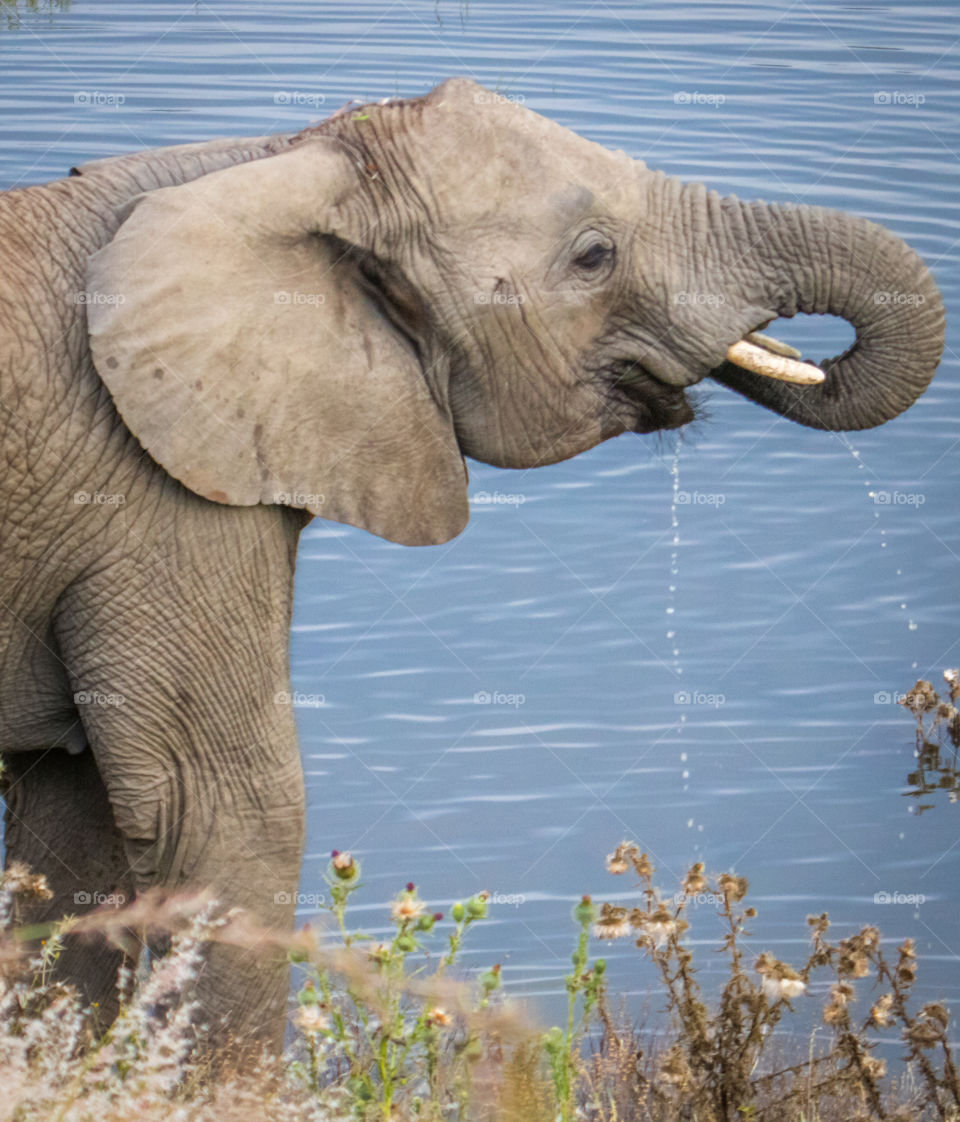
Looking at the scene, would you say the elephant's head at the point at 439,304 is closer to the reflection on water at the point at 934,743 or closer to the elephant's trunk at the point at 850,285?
the elephant's trunk at the point at 850,285

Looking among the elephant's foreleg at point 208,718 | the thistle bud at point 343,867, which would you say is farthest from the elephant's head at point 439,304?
the thistle bud at point 343,867

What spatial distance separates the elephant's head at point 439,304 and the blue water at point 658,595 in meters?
0.39

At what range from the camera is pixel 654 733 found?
805 cm

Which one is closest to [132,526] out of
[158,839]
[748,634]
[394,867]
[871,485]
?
[158,839]

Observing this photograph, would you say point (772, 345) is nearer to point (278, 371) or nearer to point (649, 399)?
point (649, 399)

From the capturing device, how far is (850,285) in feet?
15.5

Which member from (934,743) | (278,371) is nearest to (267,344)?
(278,371)

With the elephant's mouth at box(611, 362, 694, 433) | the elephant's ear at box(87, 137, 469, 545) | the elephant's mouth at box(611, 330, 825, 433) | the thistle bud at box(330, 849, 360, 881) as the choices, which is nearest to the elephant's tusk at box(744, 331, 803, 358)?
the elephant's mouth at box(611, 330, 825, 433)

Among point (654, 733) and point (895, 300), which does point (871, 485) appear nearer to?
point (654, 733)

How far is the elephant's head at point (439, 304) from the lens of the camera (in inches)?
177

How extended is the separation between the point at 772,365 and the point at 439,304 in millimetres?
763

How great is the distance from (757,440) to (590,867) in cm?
453

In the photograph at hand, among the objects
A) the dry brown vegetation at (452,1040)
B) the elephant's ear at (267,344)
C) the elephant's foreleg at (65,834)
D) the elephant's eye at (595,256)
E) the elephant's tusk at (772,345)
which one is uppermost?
the elephant's eye at (595,256)

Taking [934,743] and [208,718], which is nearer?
[208,718]
